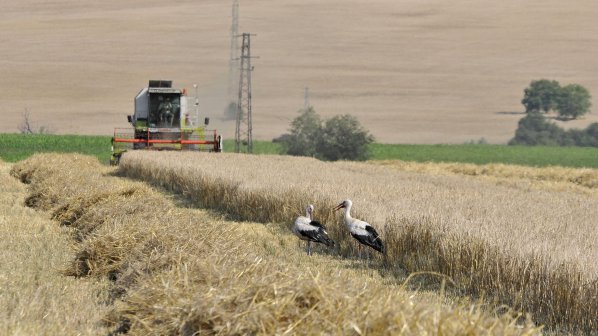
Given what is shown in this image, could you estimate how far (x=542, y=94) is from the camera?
112 meters

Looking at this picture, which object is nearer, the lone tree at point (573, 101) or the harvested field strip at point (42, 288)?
the harvested field strip at point (42, 288)

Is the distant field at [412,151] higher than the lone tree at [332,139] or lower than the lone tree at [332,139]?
lower

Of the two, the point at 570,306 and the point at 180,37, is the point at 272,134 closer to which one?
the point at 180,37

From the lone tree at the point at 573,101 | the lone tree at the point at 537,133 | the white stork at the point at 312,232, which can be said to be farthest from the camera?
the lone tree at the point at 573,101

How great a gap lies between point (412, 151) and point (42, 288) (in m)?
59.0

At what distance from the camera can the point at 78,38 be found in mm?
127812

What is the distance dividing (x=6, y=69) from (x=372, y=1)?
6329cm

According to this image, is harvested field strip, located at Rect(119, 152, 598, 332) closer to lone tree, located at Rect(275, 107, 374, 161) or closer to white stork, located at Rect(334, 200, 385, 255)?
white stork, located at Rect(334, 200, 385, 255)

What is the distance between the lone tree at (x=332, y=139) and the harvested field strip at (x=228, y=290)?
4109 cm

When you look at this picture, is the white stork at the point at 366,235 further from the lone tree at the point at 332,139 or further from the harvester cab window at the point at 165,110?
the lone tree at the point at 332,139

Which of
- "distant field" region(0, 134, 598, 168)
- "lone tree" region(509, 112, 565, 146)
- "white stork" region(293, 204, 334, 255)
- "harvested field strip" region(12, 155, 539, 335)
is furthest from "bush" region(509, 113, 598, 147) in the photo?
"harvested field strip" region(12, 155, 539, 335)

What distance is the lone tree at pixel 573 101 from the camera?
368ft

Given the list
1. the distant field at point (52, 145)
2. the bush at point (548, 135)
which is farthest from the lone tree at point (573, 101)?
the distant field at point (52, 145)

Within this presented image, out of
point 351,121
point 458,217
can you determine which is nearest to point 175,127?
point 351,121
